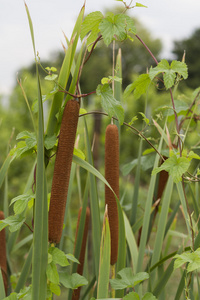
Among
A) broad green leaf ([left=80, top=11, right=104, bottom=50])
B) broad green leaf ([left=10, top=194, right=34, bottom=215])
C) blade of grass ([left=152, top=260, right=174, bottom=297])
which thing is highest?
broad green leaf ([left=80, top=11, right=104, bottom=50])

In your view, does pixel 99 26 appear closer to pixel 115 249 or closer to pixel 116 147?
pixel 116 147

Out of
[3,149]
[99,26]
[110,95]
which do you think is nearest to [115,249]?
[110,95]

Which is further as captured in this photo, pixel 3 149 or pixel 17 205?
pixel 3 149

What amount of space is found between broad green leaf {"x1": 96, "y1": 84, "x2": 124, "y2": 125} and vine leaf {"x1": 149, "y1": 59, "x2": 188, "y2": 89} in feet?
0.34

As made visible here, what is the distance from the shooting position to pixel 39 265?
2.07 ft

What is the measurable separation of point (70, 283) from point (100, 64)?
17.8m

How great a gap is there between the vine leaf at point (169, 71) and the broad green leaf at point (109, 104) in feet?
0.34

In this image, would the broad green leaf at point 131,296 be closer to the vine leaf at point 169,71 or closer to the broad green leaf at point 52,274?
the broad green leaf at point 52,274

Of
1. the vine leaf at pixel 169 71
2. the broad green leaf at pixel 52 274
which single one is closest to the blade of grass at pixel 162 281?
the broad green leaf at pixel 52 274

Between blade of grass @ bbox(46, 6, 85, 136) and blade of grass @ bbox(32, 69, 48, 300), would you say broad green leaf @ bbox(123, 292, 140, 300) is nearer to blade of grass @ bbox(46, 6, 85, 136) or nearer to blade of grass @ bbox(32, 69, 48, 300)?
blade of grass @ bbox(32, 69, 48, 300)

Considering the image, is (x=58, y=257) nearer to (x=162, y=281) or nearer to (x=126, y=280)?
(x=126, y=280)

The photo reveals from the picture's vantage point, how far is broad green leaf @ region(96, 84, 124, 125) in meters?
0.66

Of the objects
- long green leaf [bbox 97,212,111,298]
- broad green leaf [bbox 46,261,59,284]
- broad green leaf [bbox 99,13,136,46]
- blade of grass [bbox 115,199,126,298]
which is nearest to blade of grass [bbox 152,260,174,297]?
blade of grass [bbox 115,199,126,298]

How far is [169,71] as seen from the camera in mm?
743
